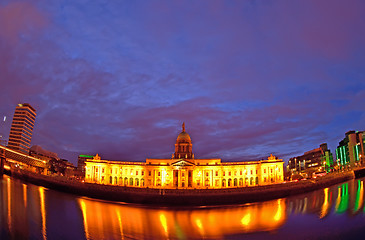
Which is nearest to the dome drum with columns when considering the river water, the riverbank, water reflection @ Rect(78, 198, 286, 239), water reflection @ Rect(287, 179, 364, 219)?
the riverbank

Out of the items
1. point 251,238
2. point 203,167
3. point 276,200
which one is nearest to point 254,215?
point 251,238

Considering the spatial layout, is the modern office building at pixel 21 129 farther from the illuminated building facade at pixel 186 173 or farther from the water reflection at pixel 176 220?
the water reflection at pixel 176 220

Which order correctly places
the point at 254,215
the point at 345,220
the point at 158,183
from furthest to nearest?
the point at 158,183, the point at 254,215, the point at 345,220

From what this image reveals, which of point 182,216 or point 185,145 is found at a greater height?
point 185,145

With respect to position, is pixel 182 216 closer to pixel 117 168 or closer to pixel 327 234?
pixel 327 234

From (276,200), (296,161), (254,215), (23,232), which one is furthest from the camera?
(296,161)

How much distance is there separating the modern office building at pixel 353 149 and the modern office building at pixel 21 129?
178179 mm

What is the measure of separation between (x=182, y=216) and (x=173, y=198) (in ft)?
27.6

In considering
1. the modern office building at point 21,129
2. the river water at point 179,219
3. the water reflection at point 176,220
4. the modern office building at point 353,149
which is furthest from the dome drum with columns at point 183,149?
the modern office building at point 21,129

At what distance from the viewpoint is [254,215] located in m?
40.5

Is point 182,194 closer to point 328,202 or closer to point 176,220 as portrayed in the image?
point 176,220

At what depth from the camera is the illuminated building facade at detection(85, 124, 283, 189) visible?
92000mm

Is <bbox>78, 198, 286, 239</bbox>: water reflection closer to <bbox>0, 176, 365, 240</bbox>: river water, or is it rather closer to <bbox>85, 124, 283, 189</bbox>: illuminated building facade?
<bbox>0, 176, 365, 240</bbox>: river water

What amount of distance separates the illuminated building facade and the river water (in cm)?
3893
